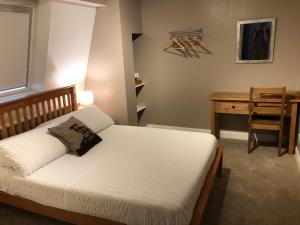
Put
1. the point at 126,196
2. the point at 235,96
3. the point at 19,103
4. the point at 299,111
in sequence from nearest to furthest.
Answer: the point at 126,196 → the point at 19,103 → the point at 299,111 → the point at 235,96

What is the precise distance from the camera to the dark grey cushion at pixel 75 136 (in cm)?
262

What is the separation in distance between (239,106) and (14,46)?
275 centimetres

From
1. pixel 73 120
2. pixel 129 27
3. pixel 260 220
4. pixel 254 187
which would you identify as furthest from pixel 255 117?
pixel 73 120

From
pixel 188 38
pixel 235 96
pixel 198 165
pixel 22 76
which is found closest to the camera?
pixel 198 165

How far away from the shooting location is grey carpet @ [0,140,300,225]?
2371 mm

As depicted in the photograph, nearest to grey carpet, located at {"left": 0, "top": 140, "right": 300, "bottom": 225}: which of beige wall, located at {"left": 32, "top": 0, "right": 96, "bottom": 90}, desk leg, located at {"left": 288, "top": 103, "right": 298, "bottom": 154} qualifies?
desk leg, located at {"left": 288, "top": 103, "right": 298, "bottom": 154}

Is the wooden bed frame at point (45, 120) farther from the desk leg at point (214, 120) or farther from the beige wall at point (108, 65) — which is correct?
the desk leg at point (214, 120)

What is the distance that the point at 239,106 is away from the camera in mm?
3605

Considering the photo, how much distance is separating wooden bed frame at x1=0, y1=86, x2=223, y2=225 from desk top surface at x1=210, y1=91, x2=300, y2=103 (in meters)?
0.87

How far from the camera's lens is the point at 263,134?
12.8 feet

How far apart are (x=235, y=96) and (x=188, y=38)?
108cm

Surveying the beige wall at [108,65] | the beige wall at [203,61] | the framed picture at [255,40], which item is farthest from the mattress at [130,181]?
the framed picture at [255,40]

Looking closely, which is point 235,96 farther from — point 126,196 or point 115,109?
point 126,196

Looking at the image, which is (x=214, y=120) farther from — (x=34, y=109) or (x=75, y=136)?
(x=34, y=109)
